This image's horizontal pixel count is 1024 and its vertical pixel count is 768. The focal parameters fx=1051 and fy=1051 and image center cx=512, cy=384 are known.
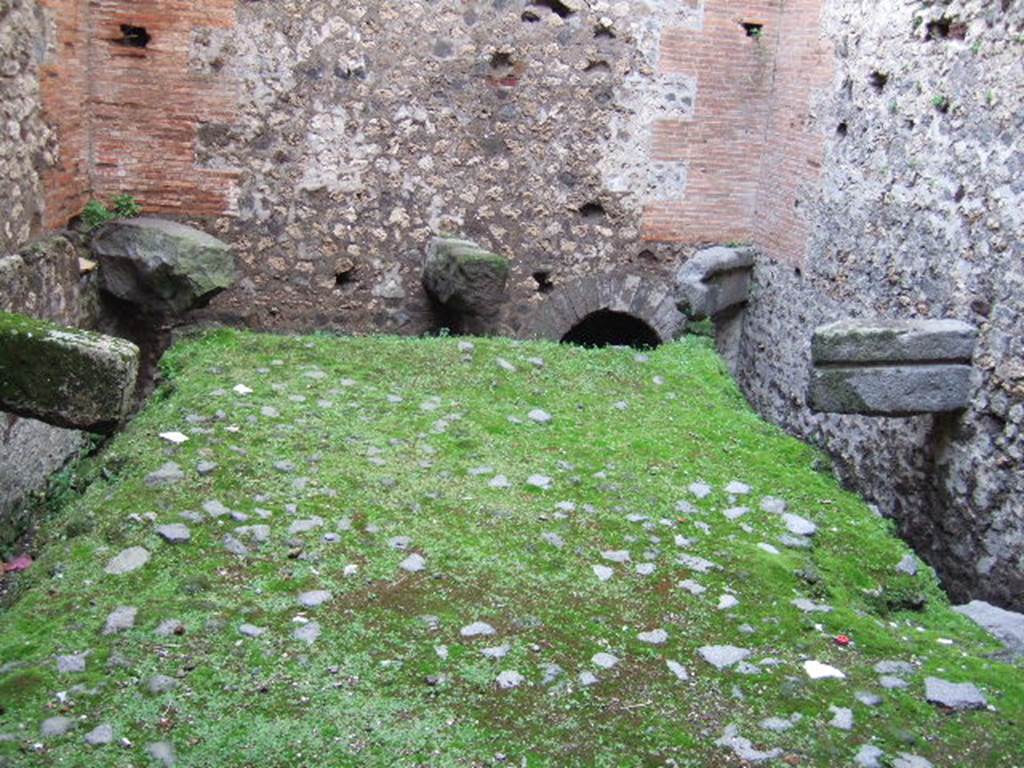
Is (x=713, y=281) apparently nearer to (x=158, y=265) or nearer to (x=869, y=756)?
(x=158, y=265)

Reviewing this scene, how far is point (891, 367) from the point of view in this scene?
16.8 feet

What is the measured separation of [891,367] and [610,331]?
14.8 feet

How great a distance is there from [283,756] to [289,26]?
570 centimetres

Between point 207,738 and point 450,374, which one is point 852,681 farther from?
point 450,374

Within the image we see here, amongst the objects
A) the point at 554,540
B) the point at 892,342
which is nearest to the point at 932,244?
the point at 892,342

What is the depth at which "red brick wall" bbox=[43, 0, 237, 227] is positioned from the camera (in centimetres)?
701

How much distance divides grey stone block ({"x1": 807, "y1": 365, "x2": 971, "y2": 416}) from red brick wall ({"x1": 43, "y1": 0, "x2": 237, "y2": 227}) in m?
4.50

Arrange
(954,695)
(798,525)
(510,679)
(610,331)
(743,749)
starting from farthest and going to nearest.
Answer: (610,331), (798,525), (954,695), (510,679), (743,749)

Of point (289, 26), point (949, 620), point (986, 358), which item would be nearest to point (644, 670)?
point (949, 620)

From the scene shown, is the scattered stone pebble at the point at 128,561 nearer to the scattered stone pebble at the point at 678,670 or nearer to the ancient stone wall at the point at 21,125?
the scattered stone pebble at the point at 678,670

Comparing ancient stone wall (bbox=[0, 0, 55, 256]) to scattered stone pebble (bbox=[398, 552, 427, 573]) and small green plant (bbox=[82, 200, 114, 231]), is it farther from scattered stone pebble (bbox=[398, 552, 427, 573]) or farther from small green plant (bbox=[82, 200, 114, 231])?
scattered stone pebble (bbox=[398, 552, 427, 573])

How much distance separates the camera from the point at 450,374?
6.51m

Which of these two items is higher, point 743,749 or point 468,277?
point 468,277

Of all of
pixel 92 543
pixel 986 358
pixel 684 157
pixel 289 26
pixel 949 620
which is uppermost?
pixel 289 26
